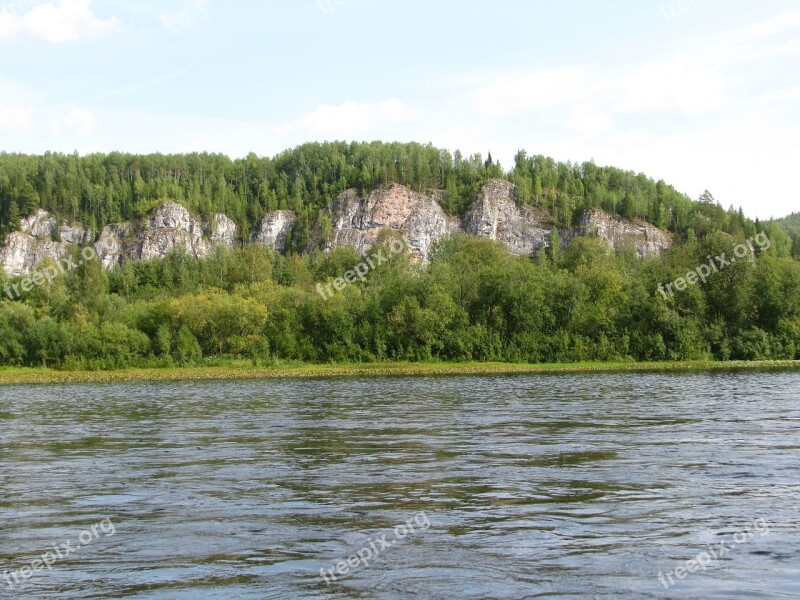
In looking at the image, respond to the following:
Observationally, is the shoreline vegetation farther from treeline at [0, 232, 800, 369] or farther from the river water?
the river water

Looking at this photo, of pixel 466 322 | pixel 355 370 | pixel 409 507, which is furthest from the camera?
pixel 466 322

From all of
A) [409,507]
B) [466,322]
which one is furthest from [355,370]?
[409,507]

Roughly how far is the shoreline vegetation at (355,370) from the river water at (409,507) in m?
56.2

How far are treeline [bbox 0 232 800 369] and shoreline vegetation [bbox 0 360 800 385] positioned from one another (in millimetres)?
5250

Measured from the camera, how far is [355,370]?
104 m

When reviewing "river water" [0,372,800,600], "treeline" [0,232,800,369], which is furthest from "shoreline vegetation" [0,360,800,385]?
"river water" [0,372,800,600]

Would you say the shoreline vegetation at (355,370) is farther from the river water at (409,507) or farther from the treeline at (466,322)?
the river water at (409,507)

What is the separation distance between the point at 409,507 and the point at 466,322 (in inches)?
3934

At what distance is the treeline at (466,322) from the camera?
114 metres

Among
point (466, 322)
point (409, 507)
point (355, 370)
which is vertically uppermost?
point (466, 322)

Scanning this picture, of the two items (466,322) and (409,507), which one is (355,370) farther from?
(409,507)

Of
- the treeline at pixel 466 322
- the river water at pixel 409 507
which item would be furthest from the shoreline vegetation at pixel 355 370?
the river water at pixel 409 507

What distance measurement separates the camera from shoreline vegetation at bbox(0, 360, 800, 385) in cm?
9694

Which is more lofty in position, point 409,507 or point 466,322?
point 466,322
